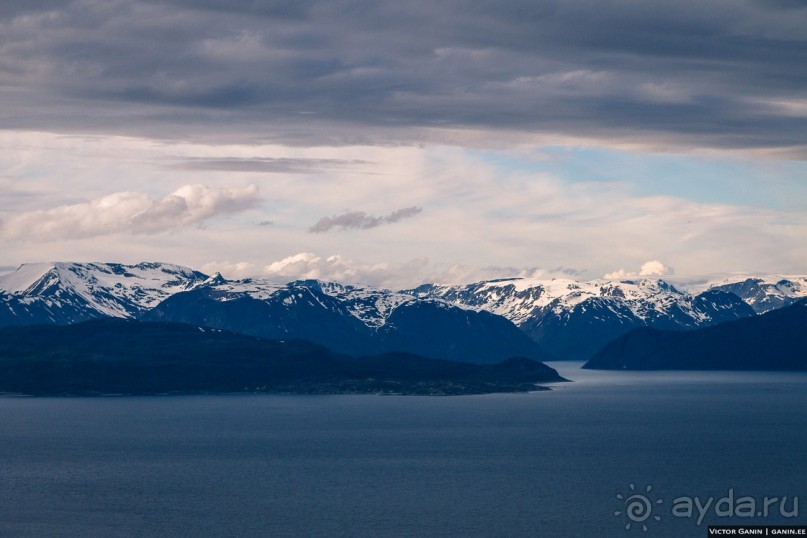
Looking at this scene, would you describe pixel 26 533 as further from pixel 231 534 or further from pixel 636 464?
pixel 636 464

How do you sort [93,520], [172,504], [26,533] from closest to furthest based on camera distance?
[26,533], [93,520], [172,504]

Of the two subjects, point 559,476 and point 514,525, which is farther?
point 559,476

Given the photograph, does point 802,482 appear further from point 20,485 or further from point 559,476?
point 20,485

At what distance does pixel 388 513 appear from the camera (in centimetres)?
14900

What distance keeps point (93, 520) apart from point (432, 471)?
6306 cm

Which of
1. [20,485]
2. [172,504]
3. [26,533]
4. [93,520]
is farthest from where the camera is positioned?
[20,485]

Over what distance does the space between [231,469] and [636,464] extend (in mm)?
68589

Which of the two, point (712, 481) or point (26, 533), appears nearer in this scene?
point (26, 533)

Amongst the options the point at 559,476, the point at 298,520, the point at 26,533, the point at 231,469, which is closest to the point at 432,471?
the point at 559,476

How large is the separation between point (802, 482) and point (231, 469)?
90.9 metres

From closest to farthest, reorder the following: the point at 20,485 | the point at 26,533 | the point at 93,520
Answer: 1. the point at 26,533
2. the point at 93,520
3. the point at 20,485

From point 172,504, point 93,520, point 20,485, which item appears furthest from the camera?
point 20,485

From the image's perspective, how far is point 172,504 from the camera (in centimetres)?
15625

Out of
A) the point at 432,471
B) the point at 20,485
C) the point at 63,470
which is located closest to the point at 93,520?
the point at 20,485
